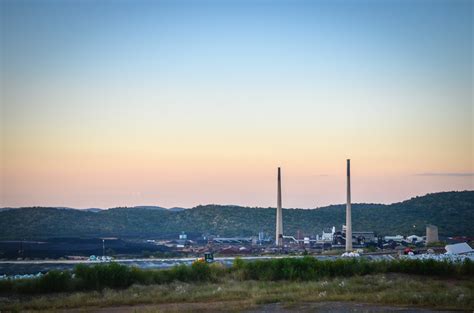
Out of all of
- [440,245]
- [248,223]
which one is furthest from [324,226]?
[440,245]

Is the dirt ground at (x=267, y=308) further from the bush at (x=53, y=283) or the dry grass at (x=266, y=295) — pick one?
the bush at (x=53, y=283)

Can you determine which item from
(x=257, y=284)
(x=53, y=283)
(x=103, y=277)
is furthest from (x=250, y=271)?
(x=53, y=283)

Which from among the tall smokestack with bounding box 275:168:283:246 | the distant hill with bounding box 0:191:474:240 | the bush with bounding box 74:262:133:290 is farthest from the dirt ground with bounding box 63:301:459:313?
the distant hill with bounding box 0:191:474:240

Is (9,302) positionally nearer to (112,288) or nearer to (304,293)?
(112,288)

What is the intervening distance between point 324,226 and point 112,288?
4361 inches

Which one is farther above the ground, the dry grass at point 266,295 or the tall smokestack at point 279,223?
the tall smokestack at point 279,223

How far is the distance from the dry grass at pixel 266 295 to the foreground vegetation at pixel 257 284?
0.04m

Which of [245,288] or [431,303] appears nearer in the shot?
[431,303]

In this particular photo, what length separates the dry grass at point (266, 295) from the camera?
92.4ft

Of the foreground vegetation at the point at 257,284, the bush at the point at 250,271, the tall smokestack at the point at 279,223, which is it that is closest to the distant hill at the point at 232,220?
the tall smokestack at the point at 279,223

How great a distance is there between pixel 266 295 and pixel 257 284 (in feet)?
17.2

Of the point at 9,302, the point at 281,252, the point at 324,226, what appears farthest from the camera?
the point at 324,226

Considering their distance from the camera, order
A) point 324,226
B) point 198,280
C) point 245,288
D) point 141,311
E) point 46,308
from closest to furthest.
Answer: point 141,311 < point 46,308 < point 245,288 < point 198,280 < point 324,226

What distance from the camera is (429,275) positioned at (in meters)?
39.5
